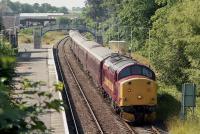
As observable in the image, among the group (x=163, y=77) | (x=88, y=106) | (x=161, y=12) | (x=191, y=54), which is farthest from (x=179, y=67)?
(x=161, y=12)

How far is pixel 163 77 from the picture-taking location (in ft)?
102

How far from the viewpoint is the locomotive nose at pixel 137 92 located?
20.8 meters

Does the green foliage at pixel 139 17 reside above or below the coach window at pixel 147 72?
above

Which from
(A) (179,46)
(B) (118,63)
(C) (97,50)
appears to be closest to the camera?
(B) (118,63)

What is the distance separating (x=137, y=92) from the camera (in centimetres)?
2091

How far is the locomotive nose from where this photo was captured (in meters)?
20.8

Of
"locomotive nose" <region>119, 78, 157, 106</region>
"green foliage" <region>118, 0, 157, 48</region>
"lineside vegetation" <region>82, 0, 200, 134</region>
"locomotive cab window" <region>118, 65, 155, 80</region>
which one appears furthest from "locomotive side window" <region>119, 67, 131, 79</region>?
"green foliage" <region>118, 0, 157, 48</region>

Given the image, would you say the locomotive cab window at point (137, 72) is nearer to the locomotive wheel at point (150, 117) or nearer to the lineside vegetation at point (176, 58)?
the locomotive wheel at point (150, 117)

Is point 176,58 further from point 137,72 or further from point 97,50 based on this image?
point 137,72

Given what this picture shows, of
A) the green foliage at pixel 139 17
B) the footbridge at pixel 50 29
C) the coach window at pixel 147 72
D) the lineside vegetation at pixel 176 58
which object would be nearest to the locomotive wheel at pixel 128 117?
the lineside vegetation at pixel 176 58

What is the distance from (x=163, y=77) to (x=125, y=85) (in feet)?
35.5

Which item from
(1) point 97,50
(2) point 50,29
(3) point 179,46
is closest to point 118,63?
(3) point 179,46

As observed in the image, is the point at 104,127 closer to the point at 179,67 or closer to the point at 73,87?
the point at 179,67

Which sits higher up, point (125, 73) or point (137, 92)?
point (125, 73)
